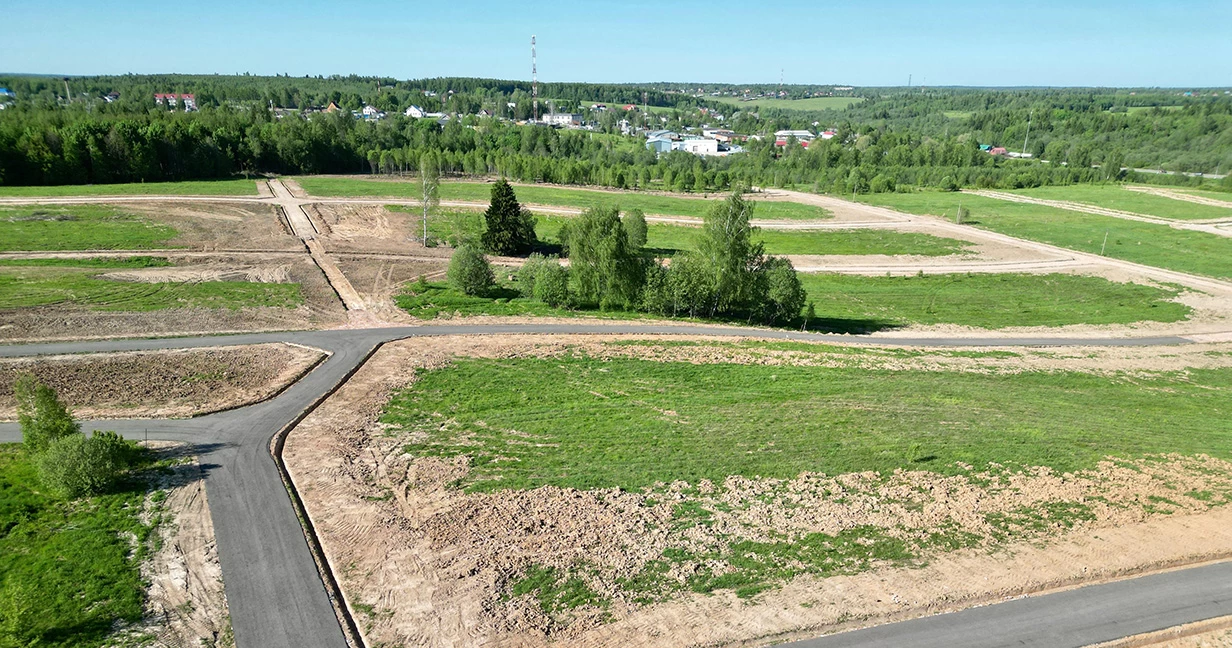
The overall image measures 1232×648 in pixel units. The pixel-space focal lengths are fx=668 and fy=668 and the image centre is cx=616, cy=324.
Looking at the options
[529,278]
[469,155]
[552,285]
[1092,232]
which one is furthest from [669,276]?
[469,155]

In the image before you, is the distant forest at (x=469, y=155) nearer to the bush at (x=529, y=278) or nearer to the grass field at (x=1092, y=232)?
the grass field at (x=1092, y=232)

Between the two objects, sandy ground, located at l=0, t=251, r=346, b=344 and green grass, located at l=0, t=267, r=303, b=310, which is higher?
green grass, located at l=0, t=267, r=303, b=310

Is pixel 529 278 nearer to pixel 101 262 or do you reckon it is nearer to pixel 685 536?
pixel 685 536

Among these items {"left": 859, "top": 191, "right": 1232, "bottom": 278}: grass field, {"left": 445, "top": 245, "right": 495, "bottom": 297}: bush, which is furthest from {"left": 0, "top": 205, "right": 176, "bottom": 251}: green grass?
{"left": 859, "top": 191, "right": 1232, "bottom": 278}: grass field

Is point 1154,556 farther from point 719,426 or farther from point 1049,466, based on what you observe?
point 719,426

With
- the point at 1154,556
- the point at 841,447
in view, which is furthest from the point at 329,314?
the point at 1154,556

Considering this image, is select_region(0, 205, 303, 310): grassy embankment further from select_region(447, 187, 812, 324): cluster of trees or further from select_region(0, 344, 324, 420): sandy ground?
select_region(447, 187, 812, 324): cluster of trees

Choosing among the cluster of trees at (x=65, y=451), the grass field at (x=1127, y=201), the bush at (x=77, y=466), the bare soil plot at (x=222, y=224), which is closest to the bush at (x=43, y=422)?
the cluster of trees at (x=65, y=451)
